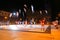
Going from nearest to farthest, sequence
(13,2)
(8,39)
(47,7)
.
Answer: (8,39) → (47,7) → (13,2)

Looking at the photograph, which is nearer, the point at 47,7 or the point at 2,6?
the point at 47,7

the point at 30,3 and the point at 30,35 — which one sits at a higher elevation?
the point at 30,3

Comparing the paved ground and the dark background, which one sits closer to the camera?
the paved ground

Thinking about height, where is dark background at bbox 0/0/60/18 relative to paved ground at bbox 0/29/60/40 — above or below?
above

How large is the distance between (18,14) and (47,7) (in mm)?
941

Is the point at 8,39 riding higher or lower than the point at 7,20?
lower

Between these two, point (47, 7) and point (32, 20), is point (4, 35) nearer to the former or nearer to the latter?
point (32, 20)

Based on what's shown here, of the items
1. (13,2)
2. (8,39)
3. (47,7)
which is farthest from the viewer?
(13,2)

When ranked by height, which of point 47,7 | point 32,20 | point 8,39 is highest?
point 47,7

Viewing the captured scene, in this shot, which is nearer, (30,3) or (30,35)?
(30,35)

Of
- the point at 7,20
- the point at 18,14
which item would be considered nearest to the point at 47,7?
the point at 18,14

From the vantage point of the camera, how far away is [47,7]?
4359 millimetres

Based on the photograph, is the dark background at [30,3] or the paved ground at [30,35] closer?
the paved ground at [30,35]

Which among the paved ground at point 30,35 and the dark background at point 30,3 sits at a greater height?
the dark background at point 30,3
